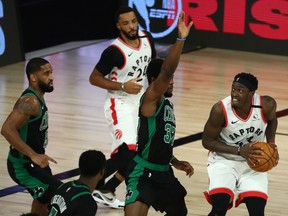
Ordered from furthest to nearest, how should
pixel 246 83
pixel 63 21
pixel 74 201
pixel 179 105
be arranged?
pixel 63 21
pixel 179 105
pixel 246 83
pixel 74 201

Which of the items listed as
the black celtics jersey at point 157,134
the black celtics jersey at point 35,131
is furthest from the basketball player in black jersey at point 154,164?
the black celtics jersey at point 35,131

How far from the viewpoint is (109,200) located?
8.71 m

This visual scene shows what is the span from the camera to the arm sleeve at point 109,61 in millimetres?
8844

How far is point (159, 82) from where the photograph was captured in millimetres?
7086

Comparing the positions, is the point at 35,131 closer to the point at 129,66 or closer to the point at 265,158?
the point at 129,66

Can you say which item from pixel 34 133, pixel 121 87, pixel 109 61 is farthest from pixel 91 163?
pixel 109 61

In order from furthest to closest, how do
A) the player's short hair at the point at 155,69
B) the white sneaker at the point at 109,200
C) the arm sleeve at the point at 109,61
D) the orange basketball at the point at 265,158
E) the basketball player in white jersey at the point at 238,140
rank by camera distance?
the arm sleeve at the point at 109,61, the white sneaker at the point at 109,200, the basketball player in white jersey at the point at 238,140, the orange basketball at the point at 265,158, the player's short hair at the point at 155,69

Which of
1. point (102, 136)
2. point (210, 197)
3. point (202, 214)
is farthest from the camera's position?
point (102, 136)

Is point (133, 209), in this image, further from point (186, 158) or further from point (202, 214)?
point (186, 158)

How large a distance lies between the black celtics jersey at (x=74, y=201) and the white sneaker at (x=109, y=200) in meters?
2.54

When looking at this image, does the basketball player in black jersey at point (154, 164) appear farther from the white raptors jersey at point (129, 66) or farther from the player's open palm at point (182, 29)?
the white raptors jersey at point (129, 66)

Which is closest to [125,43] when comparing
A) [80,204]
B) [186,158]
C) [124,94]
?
[124,94]

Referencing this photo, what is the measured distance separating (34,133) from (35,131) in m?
0.02

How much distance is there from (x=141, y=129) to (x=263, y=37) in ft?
26.0
